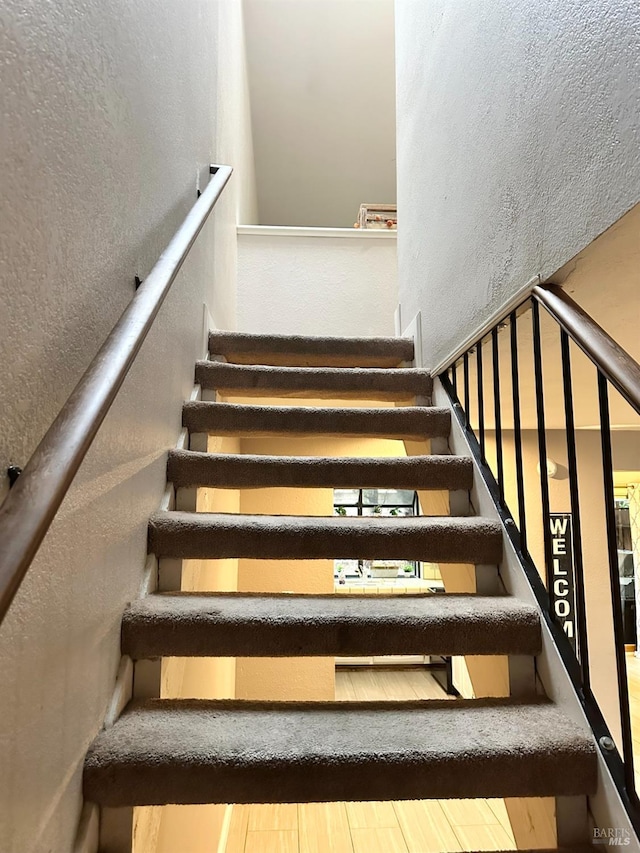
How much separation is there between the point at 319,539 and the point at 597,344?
2.73 feet

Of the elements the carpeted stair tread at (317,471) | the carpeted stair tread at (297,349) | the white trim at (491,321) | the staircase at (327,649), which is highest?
the carpeted stair tread at (297,349)

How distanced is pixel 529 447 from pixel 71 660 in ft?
8.23

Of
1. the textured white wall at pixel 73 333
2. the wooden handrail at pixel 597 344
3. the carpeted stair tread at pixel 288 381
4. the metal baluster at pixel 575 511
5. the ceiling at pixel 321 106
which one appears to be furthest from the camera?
the ceiling at pixel 321 106

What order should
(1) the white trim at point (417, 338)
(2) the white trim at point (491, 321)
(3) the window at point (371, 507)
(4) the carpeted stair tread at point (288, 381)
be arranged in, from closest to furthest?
(2) the white trim at point (491, 321)
(4) the carpeted stair tread at point (288, 381)
(1) the white trim at point (417, 338)
(3) the window at point (371, 507)

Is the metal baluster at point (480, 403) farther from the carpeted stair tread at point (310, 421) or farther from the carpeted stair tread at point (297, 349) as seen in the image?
the carpeted stair tread at point (297, 349)

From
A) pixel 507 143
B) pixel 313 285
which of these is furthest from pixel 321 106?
pixel 507 143

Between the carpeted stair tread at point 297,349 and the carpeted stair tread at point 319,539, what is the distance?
3.27 ft

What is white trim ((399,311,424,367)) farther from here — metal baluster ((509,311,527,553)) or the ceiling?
the ceiling

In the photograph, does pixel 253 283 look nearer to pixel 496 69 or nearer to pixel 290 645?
pixel 496 69

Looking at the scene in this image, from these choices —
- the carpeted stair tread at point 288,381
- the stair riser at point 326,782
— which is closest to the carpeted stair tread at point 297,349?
the carpeted stair tread at point 288,381

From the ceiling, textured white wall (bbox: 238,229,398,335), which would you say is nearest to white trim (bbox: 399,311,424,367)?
textured white wall (bbox: 238,229,398,335)

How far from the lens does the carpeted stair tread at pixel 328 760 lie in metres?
0.97

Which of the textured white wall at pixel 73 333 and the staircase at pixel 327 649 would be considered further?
the staircase at pixel 327 649

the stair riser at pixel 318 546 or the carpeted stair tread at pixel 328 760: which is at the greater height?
the stair riser at pixel 318 546
